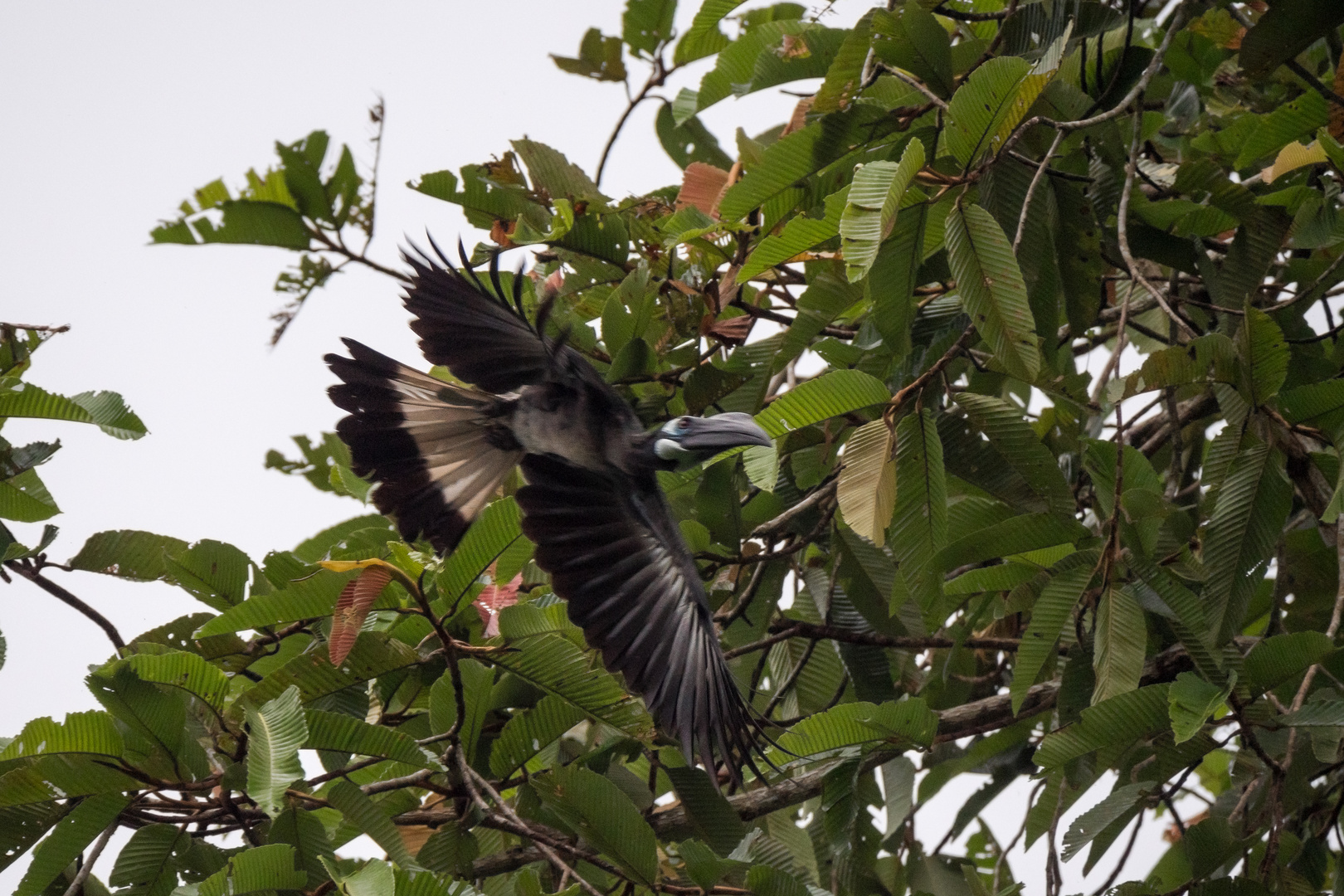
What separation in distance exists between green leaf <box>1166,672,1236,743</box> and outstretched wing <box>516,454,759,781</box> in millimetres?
811

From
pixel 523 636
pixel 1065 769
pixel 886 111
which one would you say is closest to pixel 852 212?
pixel 886 111

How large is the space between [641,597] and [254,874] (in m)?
1.09

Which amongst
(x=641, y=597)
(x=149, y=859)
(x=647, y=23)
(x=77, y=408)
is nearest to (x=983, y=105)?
(x=641, y=597)

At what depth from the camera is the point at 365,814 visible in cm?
207

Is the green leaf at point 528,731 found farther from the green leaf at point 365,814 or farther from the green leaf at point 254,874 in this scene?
the green leaf at point 254,874

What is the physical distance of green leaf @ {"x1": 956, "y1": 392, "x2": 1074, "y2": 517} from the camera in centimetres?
227

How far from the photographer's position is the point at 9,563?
8.23ft

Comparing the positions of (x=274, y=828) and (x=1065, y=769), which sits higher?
(x=274, y=828)

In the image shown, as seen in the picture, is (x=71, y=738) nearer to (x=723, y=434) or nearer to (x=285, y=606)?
(x=285, y=606)

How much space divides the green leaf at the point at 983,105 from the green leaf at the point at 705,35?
92 cm

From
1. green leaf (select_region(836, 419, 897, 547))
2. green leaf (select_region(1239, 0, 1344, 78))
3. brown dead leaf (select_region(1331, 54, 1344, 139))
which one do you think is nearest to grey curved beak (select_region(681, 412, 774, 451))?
green leaf (select_region(836, 419, 897, 547))

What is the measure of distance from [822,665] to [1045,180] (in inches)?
48.0

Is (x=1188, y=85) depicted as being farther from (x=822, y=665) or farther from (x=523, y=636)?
(x=523, y=636)

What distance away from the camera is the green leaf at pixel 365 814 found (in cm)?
207
